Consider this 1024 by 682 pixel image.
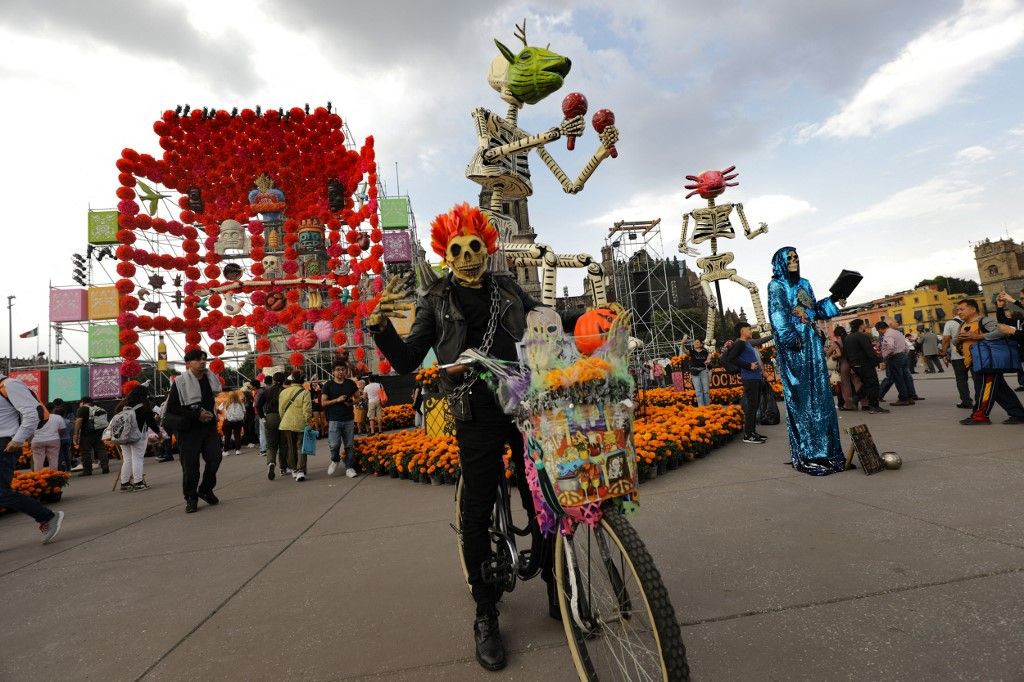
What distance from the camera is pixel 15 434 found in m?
4.78

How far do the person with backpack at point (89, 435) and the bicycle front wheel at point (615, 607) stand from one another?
12.3m

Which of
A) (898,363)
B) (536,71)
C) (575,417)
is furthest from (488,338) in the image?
(898,363)

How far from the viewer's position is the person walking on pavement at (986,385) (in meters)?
6.07

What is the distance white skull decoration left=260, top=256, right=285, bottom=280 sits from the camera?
2570 centimetres

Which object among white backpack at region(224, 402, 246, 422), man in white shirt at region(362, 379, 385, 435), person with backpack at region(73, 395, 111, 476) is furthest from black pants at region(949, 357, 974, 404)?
person with backpack at region(73, 395, 111, 476)

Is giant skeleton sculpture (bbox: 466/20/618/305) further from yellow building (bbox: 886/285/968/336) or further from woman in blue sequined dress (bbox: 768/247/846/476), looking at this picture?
yellow building (bbox: 886/285/968/336)

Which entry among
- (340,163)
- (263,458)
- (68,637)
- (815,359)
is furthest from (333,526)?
(340,163)

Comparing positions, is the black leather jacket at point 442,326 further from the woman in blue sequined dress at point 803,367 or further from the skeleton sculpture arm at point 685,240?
the skeleton sculpture arm at point 685,240

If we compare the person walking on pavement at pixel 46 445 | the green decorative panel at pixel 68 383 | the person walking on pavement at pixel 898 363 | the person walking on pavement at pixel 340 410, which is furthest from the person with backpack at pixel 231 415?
the green decorative panel at pixel 68 383

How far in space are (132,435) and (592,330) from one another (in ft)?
27.9

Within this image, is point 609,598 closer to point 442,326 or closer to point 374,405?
point 442,326

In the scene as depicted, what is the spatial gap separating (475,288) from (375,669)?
169cm

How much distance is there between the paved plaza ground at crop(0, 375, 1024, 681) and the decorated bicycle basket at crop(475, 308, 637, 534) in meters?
0.82

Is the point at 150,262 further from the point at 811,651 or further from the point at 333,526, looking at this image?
the point at 811,651
